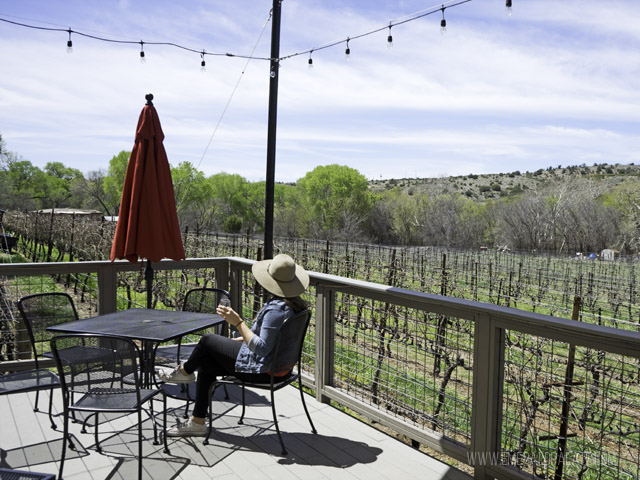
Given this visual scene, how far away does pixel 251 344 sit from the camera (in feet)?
8.98

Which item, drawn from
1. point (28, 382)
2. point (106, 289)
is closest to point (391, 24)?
point (106, 289)

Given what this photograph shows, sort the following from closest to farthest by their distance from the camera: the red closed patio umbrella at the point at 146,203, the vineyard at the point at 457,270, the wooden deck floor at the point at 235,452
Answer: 1. the wooden deck floor at the point at 235,452
2. the red closed patio umbrella at the point at 146,203
3. the vineyard at the point at 457,270

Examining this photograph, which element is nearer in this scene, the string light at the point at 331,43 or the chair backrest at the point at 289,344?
the chair backrest at the point at 289,344

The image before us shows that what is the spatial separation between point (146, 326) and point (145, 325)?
0.03m

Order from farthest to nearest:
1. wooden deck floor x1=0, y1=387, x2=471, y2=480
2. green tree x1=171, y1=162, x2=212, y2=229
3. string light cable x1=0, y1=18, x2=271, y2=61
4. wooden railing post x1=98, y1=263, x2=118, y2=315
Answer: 1. green tree x1=171, y1=162, x2=212, y2=229
2. string light cable x1=0, y1=18, x2=271, y2=61
3. wooden railing post x1=98, y1=263, x2=118, y2=315
4. wooden deck floor x1=0, y1=387, x2=471, y2=480

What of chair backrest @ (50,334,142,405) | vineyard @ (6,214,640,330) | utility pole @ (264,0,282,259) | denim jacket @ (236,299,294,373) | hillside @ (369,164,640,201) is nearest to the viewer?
chair backrest @ (50,334,142,405)

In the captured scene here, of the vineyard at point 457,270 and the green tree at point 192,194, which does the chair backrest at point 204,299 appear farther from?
the green tree at point 192,194

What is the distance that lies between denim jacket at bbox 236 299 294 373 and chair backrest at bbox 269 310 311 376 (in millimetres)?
41

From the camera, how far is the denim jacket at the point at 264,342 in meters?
2.74

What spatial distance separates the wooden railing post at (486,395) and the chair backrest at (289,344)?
906 millimetres

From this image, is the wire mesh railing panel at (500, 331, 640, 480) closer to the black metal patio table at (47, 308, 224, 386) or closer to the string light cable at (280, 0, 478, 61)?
the black metal patio table at (47, 308, 224, 386)

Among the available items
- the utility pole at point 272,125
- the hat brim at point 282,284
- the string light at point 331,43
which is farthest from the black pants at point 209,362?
the string light at point 331,43

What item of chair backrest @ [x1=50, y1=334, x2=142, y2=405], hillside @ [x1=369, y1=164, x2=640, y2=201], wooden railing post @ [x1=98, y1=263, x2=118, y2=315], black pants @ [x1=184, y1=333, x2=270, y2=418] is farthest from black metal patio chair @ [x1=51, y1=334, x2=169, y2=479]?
hillside @ [x1=369, y1=164, x2=640, y2=201]

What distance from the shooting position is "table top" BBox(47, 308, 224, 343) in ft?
9.19
